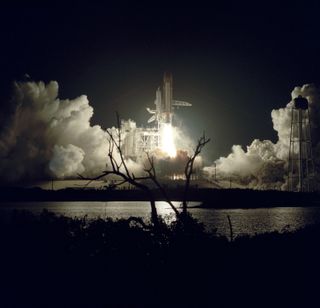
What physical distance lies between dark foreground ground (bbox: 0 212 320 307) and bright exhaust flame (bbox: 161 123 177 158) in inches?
5177

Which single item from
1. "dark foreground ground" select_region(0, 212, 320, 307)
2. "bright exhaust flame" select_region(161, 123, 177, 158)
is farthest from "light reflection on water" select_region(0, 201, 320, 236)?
"bright exhaust flame" select_region(161, 123, 177, 158)

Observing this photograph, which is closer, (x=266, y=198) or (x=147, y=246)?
(x=147, y=246)

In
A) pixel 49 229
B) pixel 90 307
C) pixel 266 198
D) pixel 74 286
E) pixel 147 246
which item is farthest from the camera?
pixel 266 198

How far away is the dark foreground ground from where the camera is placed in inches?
880

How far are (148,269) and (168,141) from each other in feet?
466

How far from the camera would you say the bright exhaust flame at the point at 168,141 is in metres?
161

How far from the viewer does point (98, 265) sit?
24.2 m

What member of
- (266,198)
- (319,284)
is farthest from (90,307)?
(266,198)

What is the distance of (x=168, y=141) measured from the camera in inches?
6521

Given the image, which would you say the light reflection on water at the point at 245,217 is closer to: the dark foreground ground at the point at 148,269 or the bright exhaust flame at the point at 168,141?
the dark foreground ground at the point at 148,269

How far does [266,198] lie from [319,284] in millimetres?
132044

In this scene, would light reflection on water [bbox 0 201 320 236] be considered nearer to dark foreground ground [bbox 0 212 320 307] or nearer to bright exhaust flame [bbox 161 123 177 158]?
dark foreground ground [bbox 0 212 320 307]

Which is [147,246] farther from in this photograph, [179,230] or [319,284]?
[319,284]

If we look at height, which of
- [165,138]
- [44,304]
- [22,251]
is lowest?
[44,304]
